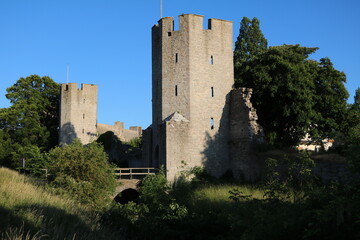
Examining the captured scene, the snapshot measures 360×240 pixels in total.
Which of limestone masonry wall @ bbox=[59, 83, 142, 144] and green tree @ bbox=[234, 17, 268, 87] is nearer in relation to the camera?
green tree @ bbox=[234, 17, 268, 87]

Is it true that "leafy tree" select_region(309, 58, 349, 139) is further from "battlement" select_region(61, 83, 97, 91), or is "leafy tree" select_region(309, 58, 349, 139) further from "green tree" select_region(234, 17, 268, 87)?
"battlement" select_region(61, 83, 97, 91)

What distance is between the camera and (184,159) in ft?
78.4

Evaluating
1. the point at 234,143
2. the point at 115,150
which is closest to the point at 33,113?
the point at 115,150

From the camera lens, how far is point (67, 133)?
38.6 m

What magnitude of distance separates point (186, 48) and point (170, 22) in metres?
2.09

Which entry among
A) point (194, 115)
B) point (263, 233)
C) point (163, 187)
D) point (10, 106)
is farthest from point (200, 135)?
point (10, 106)

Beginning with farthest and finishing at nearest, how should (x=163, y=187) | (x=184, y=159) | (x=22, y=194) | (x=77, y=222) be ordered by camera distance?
(x=184, y=159) < (x=163, y=187) < (x=22, y=194) < (x=77, y=222)

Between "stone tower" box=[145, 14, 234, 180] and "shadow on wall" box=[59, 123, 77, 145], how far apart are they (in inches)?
587

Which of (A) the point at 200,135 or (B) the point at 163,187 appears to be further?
(A) the point at 200,135

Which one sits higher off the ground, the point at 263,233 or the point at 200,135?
the point at 200,135

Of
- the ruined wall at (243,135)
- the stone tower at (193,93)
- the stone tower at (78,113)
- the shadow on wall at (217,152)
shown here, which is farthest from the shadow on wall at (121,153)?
the ruined wall at (243,135)

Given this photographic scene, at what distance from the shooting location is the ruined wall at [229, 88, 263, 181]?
75.8ft

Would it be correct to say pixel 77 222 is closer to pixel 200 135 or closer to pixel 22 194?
pixel 22 194

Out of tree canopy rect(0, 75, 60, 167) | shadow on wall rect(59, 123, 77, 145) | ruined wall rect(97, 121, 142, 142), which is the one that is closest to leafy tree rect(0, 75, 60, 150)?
tree canopy rect(0, 75, 60, 167)
